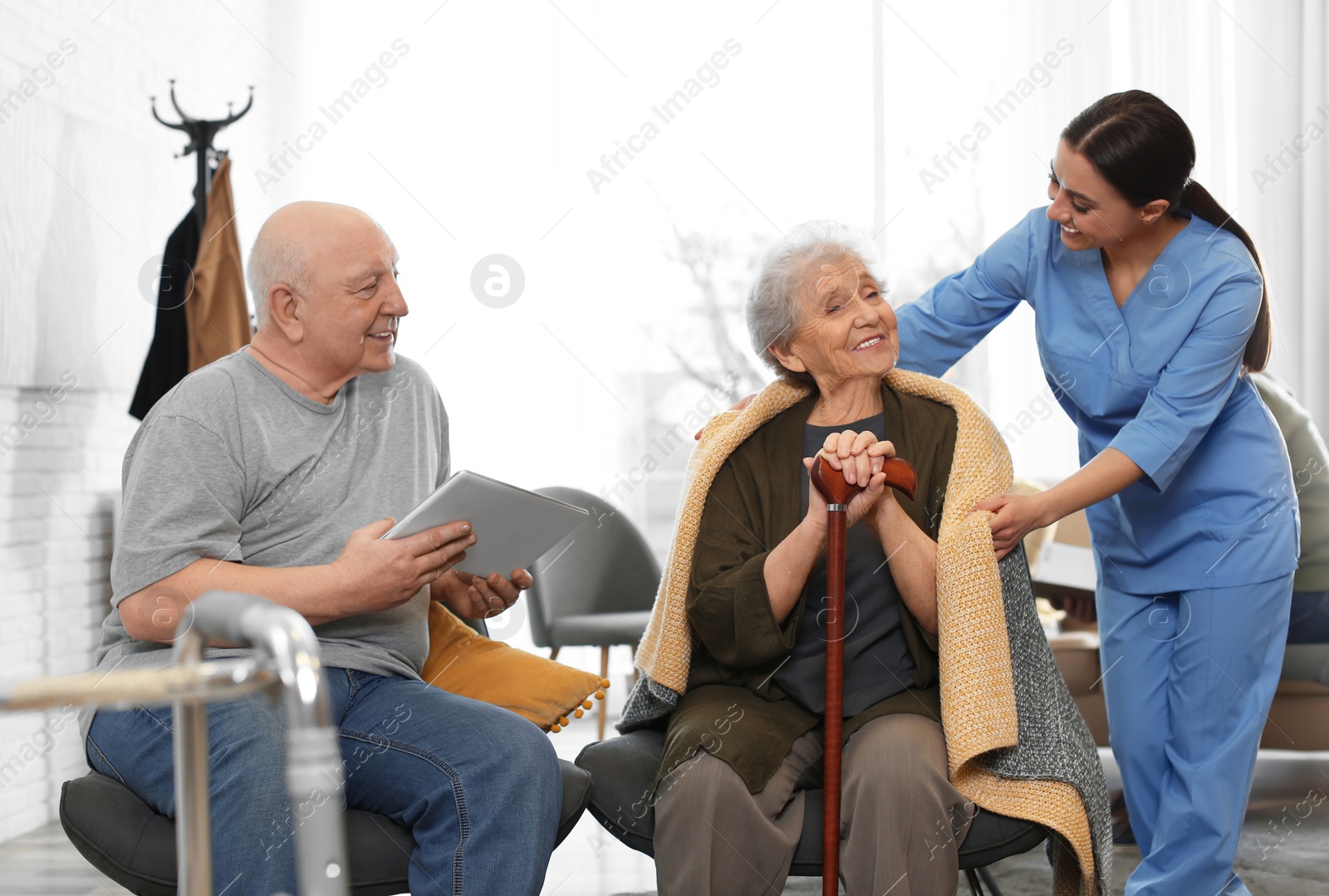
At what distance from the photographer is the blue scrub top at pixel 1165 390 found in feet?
6.05

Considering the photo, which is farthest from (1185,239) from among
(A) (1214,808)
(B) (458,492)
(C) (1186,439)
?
(B) (458,492)

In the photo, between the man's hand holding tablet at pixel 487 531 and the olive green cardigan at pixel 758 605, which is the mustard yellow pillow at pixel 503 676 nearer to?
the man's hand holding tablet at pixel 487 531

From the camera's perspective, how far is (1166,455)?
1.82 m

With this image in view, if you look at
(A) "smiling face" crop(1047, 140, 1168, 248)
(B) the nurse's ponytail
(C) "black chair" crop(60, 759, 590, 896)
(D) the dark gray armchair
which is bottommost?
(D) the dark gray armchair

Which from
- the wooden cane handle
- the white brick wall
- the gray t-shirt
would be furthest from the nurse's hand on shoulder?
the white brick wall

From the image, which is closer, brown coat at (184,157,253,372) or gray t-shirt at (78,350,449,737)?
gray t-shirt at (78,350,449,737)

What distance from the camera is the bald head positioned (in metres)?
1.69

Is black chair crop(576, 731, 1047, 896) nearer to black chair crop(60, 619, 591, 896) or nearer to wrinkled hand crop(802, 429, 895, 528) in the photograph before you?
black chair crop(60, 619, 591, 896)

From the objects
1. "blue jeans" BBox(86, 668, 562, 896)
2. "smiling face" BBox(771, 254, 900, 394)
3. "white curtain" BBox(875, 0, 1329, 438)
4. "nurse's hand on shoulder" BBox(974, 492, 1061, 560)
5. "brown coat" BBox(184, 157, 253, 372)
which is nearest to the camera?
"blue jeans" BBox(86, 668, 562, 896)

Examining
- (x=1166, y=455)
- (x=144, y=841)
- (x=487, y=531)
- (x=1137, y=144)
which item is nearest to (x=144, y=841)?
(x=144, y=841)

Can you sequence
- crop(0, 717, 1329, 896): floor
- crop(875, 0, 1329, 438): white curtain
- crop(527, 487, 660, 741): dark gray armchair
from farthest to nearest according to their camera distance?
1. crop(875, 0, 1329, 438): white curtain
2. crop(527, 487, 660, 741): dark gray armchair
3. crop(0, 717, 1329, 896): floor

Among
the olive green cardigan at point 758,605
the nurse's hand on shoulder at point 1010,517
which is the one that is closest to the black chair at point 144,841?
the olive green cardigan at point 758,605

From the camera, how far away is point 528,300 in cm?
431

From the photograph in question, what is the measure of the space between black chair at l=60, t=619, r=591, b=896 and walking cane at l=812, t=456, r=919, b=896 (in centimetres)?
55
